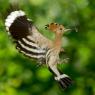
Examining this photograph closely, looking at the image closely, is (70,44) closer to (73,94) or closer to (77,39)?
(77,39)

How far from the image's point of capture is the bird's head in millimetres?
1065

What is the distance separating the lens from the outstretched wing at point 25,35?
1.08m

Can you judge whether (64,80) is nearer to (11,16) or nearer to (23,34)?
(23,34)

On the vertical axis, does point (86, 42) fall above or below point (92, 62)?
above

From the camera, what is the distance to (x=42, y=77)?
1048mm

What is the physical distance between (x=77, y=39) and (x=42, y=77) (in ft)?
0.94

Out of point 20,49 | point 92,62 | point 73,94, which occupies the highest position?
point 20,49

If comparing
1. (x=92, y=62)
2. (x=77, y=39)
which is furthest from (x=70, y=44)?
(x=92, y=62)

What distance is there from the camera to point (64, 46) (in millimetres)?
1071

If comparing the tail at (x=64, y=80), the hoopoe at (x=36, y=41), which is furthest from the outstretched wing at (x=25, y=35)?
the tail at (x=64, y=80)

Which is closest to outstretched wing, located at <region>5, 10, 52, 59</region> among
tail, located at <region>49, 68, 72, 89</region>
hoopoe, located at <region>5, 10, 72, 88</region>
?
hoopoe, located at <region>5, 10, 72, 88</region>

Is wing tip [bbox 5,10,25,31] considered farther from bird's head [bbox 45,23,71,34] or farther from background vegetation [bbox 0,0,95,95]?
bird's head [bbox 45,23,71,34]

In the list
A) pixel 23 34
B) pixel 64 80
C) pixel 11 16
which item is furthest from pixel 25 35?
pixel 64 80

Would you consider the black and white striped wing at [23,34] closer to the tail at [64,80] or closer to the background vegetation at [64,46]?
the background vegetation at [64,46]
